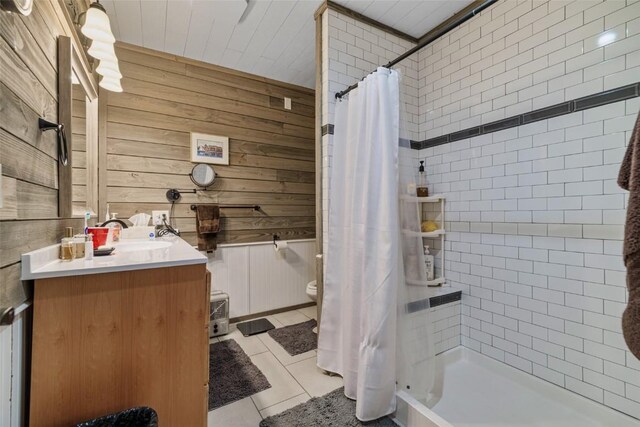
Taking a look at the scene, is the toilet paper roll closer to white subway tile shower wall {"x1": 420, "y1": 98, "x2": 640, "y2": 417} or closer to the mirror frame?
white subway tile shower wall {"x1": 420, "y1": 98, "x2": 640, "y2": 417}

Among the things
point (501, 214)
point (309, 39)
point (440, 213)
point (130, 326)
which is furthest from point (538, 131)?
point (130, 326)

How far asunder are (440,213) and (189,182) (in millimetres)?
2259

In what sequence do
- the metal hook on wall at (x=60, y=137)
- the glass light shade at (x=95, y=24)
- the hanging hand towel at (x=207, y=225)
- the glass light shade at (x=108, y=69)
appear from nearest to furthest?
the metal hook on wall at (x=60, y=137)
the glass light shade at (x=95, y=24)
the glass light shade at (x=108, y=69)
the hanging hand towel at (x=207, y=225)

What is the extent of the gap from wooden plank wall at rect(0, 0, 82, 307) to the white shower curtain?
54.0 inches

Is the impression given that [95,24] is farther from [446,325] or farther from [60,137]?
[446,325]

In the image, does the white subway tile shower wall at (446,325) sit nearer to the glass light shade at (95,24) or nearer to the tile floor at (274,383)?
the tile floor at (274,383)

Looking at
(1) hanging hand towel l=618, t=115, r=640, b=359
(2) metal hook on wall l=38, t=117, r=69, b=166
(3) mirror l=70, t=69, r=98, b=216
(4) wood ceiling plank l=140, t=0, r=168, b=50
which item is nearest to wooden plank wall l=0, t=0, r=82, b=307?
(2) metal hook on wall l=38, t=117, r=69, b=166

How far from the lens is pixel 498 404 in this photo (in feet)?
5.27

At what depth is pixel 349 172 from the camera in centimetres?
174

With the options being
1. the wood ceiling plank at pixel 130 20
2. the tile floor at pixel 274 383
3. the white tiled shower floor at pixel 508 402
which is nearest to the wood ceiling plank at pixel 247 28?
the wood ceiling plank at pixel 130 20

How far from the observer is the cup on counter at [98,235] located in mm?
1361

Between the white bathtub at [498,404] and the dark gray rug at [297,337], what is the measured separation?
0.97 meters

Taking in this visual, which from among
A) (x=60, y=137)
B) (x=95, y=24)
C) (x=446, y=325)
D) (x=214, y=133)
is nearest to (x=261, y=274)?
(x=214, y=133)

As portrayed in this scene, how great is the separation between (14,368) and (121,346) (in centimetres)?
26
